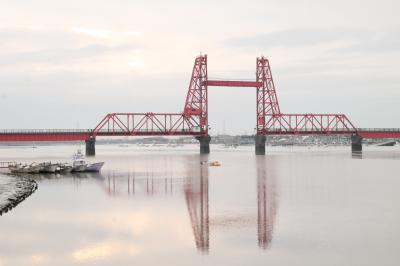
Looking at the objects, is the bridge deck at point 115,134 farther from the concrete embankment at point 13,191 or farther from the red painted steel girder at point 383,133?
the concrete embankment at point 13,191

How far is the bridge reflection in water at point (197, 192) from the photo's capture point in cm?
3017

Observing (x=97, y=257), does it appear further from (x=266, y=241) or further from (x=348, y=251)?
(x=348, y=251)

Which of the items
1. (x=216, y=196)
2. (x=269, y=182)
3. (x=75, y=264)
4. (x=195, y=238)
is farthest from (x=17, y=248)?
(x=269, y=182)

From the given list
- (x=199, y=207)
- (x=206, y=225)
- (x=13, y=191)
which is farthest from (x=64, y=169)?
(x=206, y=225)

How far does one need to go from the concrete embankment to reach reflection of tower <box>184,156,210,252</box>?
1232 cm

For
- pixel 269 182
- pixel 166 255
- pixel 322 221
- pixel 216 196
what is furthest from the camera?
pixel 269 182

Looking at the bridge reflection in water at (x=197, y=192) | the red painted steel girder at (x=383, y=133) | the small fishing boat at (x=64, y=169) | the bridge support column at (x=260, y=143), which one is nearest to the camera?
the bridge reflection in water at (x=197, y=192)

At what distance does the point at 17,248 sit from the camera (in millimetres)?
27156

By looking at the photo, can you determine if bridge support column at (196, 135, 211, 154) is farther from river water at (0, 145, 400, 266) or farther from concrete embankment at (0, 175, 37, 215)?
river water at (0, 145, 400, 266)

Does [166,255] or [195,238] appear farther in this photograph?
[195,238]

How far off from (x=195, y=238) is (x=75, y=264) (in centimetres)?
699

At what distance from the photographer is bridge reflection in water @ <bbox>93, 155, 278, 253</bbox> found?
30.2m

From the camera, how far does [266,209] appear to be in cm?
3866

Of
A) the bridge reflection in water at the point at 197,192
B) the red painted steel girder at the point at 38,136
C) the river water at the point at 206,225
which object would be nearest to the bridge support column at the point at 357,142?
the red painted steel girder at the point at 38,136
